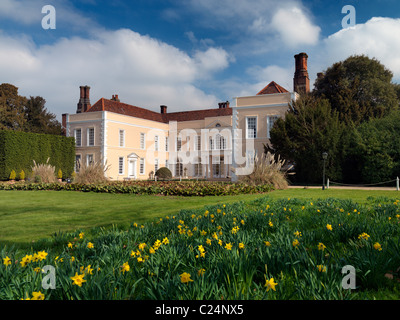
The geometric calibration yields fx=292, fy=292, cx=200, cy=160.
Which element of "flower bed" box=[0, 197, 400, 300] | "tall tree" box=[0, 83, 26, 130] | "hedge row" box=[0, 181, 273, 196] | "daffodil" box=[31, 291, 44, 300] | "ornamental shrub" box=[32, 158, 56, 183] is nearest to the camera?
"daffodil" box=[31, 291, 44, 300]

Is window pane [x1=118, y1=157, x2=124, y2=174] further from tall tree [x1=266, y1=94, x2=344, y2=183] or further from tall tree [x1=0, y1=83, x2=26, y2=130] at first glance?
tall tree [x1=266, y1=94, x2=344, y2=183]

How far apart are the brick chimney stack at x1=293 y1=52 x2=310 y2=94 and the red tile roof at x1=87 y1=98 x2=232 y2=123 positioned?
9156 millimetres

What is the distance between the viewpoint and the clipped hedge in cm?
2497

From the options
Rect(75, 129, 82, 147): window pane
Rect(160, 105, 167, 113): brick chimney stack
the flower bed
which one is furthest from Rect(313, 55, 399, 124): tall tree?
Rect(75, 129, 82, 147): window pane

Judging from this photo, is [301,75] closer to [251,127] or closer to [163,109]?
[251,127]

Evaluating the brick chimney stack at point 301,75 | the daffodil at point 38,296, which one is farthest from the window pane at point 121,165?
the daffodil at point 38,296

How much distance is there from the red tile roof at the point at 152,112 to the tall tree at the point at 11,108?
36.9ft

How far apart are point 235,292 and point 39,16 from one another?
3974 mm

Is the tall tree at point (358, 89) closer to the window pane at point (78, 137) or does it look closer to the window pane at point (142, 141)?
the window pane at point (142, 141)

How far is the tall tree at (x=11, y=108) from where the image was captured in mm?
36219

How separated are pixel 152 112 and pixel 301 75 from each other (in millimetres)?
20218
